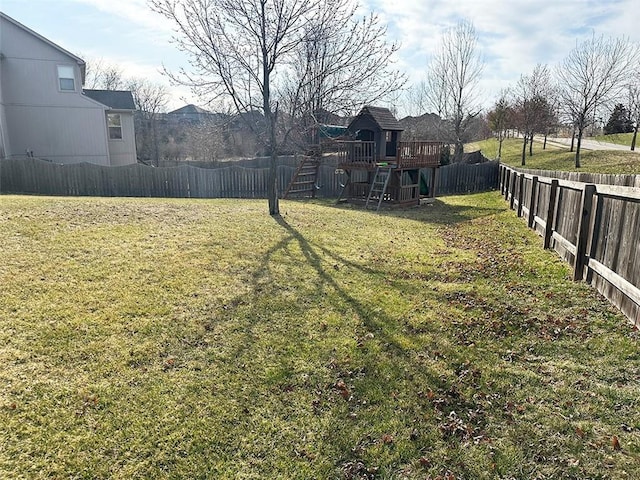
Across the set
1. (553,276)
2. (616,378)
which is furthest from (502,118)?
(616,378)

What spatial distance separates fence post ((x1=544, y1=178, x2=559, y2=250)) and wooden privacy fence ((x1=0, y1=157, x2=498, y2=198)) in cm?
1303

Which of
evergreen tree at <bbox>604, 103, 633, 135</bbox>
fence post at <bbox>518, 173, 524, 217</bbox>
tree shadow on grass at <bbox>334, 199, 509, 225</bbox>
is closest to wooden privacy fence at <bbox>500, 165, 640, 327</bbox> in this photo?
fence post at <bbox>518, 173, 524, 217</bbox>

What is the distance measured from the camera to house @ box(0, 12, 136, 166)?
1923 cm

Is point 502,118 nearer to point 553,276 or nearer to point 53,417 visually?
point 553,276

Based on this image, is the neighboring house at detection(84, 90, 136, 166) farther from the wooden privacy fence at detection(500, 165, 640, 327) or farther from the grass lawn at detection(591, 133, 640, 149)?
the grass lawn at detection(591, 133, 640, 149)

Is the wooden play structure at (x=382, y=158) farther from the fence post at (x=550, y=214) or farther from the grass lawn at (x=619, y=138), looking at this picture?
the grass lawn at (x=619, y=138)

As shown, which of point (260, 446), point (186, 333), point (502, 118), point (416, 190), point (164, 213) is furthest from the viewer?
point (502, 118)

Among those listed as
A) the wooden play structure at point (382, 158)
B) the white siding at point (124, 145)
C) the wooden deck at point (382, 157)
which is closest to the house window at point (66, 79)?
the white siding at point (124, 145)

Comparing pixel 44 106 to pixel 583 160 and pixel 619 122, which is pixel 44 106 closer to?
pixel 583 160

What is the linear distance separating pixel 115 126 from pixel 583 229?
2462cm

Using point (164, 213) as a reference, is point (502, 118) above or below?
above

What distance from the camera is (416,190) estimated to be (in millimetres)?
17688

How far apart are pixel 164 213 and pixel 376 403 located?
818cm

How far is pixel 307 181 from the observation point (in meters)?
19.9
